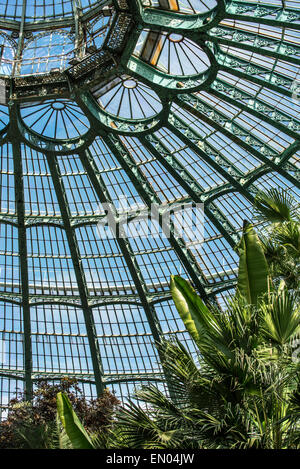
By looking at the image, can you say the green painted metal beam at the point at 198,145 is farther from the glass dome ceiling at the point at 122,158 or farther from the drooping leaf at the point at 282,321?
the drooping leaf at the point at 282,321

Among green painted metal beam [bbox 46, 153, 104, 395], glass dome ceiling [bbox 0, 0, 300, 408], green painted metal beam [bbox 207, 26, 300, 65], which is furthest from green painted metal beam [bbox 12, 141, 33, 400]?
green painted metal beam [bbox 207, 26, 300, 65]

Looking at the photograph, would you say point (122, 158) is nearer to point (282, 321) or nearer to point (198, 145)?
point (198, 145)

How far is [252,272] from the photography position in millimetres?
10625

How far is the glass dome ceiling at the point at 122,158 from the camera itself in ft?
70.9

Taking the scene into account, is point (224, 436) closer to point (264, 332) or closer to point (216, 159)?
point (264, 332)

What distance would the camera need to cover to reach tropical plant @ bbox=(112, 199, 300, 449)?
27.5 ft

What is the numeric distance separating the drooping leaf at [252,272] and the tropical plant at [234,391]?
1062 mm

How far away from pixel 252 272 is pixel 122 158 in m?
17.8

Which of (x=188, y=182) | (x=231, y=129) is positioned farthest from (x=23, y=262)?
(x=231, y=129)

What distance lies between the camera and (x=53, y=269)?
35938 millimetres

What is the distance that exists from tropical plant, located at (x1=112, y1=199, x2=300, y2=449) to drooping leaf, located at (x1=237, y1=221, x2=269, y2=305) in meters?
1.06

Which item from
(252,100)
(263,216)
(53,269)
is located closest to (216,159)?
(252,100)

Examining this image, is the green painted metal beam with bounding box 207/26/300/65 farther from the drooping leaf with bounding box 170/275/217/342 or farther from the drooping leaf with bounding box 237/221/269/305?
the drooping leaf with bounding box 170/275/217/342
